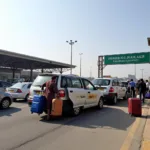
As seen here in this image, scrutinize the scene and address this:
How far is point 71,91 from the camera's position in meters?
8.32

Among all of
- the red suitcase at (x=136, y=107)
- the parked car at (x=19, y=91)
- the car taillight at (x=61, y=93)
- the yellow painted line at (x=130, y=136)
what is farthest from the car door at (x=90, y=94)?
the parked car at (x=19, y=91)

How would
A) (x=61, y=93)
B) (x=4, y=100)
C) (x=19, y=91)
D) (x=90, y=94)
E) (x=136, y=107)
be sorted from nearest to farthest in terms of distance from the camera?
1. (x=61, y=93)
2. (x=136, y=107)
3. (x=90, y=94)
4. (x=4, y=100)
5. (x=19, y=91)

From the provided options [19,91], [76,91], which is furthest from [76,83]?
[19,91]

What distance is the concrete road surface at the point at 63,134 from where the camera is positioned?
490 cm

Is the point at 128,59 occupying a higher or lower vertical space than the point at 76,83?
higher

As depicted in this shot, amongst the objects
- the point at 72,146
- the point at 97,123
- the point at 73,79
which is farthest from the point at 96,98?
the point at 72,146

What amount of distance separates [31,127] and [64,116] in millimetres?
2364

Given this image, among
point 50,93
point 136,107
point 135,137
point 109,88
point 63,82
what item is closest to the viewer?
point 135,137

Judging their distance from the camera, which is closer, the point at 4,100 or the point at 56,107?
the point at 56,107

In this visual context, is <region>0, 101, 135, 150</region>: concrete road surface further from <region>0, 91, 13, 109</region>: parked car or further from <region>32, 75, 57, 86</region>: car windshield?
<region>0, 91, 13, 109</region>: parked car

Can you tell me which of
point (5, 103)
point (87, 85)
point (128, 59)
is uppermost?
point (128, 59)

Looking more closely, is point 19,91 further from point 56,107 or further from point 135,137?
point 135,137

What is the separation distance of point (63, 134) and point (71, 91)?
2.65 meters

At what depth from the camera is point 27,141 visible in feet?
16.9
